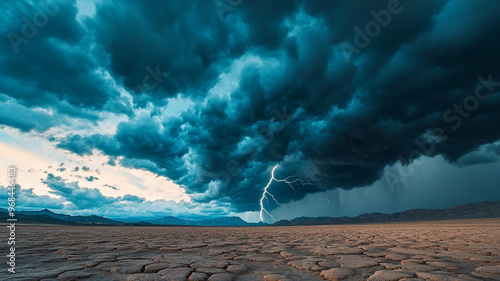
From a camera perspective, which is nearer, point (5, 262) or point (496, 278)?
point (496, 278)

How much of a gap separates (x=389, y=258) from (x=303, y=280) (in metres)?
2.23

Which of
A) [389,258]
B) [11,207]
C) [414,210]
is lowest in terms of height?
[414,210]

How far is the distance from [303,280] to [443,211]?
454 feet

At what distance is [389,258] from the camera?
3861mm

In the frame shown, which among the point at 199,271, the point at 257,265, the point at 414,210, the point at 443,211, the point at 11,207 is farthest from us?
the point at 414,210

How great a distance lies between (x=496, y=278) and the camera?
250 centimetres

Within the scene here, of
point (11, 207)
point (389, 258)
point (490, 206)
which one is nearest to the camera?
point (389, 258)

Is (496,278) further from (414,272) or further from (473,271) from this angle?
(414,272)

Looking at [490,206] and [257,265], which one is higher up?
[257,265]

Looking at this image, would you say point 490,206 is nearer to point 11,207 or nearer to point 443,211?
point 443,211

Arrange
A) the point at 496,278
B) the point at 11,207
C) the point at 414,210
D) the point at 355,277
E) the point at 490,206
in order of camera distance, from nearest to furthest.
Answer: the point at 496,278
the point at 355,277
the point at 11,207
the point at 490,206
the point at 414,210

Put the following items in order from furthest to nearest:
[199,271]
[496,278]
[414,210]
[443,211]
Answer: [414,210], [443,211], [199,271], [496,278]

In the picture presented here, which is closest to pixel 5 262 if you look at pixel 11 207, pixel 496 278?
pixel 11 207

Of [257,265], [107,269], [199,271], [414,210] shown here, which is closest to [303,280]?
[257,265]
